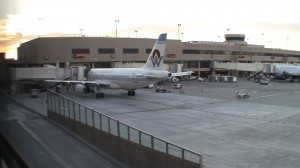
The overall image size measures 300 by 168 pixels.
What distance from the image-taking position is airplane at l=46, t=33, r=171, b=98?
51.0m

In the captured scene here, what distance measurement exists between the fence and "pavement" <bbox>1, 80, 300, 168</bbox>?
3547 mm

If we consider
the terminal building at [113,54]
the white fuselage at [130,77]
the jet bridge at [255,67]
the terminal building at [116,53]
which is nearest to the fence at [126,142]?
the white fuselage at [130,77]

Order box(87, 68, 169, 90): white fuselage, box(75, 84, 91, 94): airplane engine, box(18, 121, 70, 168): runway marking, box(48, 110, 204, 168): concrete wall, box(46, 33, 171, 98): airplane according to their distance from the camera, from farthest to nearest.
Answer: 1. box(75, 84, 91, 94): airplane engine
2. box(46, 33, 171, 98): airplane
3. box(87, 68, 169, 90): white fuselage
4. box(18, 121, 70, 168): runway marking
5. box(48, 110, 204, 168): concrete wall

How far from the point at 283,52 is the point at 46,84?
141 m

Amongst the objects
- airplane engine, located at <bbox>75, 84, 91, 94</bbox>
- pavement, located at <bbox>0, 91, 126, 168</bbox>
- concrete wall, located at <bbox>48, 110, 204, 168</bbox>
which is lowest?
pavement, located at <bbox>0, 91, 126, 168</bbox>

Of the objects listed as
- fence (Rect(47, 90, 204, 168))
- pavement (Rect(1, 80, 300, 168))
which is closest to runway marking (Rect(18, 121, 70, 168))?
pavement (Rect(1, 80, 300, 168))

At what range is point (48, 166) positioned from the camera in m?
17.9

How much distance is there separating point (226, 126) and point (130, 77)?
999 inches

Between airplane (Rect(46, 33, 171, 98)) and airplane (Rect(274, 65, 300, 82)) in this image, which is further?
airplane (Rect(274, 65, 300, 82))

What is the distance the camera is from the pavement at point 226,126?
1934cm

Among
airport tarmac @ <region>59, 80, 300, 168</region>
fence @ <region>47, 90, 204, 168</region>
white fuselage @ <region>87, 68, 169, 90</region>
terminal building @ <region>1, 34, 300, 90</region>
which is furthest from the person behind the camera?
terminal building @ <region>1, 34, 300, 90</region>

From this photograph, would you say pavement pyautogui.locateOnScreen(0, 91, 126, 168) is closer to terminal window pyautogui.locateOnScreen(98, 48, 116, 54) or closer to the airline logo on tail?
the airline logo on tail

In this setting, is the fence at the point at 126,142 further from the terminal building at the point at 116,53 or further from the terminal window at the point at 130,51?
the terminal window at the point at 130,51

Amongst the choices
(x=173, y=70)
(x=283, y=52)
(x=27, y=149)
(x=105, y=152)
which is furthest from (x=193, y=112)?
(x=283, y=52)
